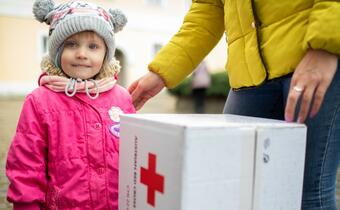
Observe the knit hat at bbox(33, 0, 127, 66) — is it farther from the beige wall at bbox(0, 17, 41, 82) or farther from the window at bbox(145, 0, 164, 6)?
the window at bbox(145, 0, 164, 6)

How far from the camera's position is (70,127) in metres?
1.75

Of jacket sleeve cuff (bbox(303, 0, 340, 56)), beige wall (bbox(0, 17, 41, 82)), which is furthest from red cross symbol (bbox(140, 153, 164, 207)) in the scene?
beige wall (bbox(0, 17, 41, 82))

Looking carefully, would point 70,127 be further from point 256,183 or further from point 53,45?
point 256,183

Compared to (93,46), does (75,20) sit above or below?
above

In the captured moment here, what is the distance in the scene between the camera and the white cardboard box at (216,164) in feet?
3.83

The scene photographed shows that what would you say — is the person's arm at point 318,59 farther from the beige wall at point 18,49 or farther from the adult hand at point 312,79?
the beige wall at point 18,49

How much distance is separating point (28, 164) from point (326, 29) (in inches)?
43.8

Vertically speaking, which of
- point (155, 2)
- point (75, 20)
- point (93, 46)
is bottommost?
point (155, 2)

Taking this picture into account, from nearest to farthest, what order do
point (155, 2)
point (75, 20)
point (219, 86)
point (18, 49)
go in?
point (75, 20), point (219, 86), point (18, 49), point (155, 2)

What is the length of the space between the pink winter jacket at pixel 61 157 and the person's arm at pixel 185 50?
309 mm

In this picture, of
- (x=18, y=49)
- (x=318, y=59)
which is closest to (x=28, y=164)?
(x=318, y=59)

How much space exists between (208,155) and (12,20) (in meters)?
15.5

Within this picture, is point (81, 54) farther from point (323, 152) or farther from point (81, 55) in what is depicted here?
point (323, 152)

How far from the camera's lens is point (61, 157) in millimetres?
1722
